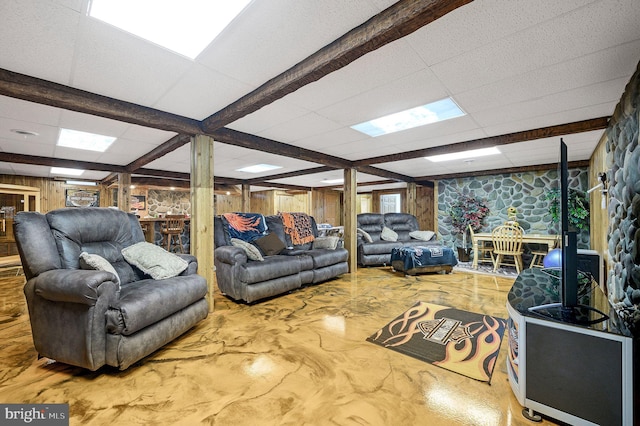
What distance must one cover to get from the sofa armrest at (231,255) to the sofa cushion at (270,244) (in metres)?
0.43

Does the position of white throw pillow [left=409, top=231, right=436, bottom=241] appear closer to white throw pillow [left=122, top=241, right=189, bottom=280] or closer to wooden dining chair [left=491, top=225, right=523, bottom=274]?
wooden dining chair [left=491, top=225, right=523, bottom=274]

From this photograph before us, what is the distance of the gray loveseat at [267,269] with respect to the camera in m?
3.21

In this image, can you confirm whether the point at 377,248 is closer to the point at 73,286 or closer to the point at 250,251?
the point at 250,251

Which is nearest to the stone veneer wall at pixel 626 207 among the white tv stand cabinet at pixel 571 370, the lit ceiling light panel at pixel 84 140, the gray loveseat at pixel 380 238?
the white tv stand cabinet at pixel 571 370

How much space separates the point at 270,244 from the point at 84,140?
2.89 m

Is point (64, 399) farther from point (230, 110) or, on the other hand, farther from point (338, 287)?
point (338, 287)

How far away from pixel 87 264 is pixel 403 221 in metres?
5.66

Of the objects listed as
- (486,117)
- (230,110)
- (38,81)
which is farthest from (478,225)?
(38,81)

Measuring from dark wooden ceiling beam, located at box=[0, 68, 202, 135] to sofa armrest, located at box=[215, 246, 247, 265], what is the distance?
1.39 meters

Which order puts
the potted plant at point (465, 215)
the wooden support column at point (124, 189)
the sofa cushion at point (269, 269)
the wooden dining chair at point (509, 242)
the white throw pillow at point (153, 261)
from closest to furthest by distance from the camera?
the white throw pillow at point (153, 261), the sofa cushion at point (269, 269), the wooden dining chair at point (509, 242), the wooden support column at point (124, 189), the potted plant at point (465, 215)

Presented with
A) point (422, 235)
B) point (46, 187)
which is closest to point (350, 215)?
point (422, 235)

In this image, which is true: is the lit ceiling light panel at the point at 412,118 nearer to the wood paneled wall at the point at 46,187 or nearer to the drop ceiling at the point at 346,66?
the drop ceiling at the point at 346,66

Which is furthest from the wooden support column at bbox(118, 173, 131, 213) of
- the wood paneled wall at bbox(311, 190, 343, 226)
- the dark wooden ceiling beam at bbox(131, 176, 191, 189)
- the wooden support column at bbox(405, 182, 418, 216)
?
the wooden support column at bbox(405, 182, 418, 216)

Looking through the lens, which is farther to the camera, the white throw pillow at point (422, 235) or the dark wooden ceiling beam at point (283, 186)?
the dark wooden ceiling beam at point (283, 186)
